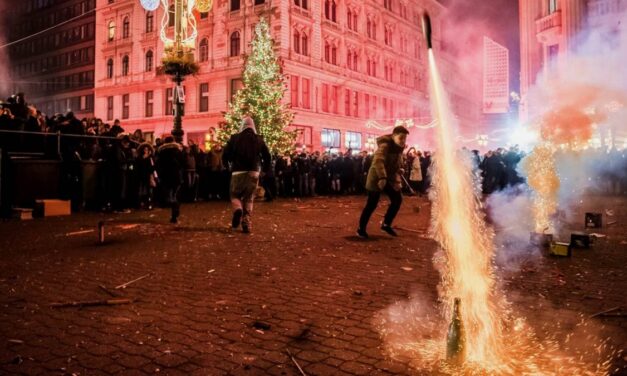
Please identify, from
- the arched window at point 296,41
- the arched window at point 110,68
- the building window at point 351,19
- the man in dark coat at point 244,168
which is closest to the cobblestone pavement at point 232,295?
the man in dark coat at point 244,168

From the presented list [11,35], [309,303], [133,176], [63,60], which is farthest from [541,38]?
[11,35]

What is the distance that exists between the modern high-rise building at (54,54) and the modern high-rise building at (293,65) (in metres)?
10.2

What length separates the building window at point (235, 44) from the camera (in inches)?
1708

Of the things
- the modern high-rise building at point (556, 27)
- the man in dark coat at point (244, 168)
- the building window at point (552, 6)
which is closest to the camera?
the man in dark coat at point (244, 168)

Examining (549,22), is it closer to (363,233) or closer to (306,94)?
(306,94)

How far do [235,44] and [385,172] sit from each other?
125 feet

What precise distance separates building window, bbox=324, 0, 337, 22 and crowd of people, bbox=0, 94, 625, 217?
2914 cm

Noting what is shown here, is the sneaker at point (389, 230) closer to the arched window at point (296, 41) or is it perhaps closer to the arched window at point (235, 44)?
the arched window at point (296, 41)

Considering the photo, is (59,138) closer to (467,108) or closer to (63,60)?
(63,60)

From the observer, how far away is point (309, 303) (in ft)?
15.1

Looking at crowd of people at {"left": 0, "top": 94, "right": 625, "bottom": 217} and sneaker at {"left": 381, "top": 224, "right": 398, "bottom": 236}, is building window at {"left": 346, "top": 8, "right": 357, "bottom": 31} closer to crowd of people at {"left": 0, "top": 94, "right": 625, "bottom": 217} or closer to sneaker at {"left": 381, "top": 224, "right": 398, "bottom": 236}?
crowd of people at {"left": 0, "top": 94, "right": 625, "bottom": 217}

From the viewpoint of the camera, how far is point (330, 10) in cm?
4712

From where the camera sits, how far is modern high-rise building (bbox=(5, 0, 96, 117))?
62938mm

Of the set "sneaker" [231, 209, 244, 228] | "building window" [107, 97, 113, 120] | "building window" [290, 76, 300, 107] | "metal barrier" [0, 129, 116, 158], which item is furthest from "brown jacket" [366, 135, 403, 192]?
"building window" [107, 97, 113, 120]
